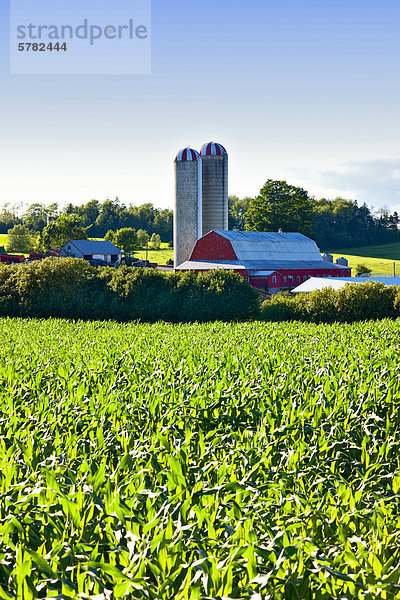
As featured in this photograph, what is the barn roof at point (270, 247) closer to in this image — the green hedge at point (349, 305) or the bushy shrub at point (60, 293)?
the bushy shrub at point (60, 293)

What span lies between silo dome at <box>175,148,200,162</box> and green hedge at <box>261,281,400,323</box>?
103 ft

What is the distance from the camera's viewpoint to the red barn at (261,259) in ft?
192

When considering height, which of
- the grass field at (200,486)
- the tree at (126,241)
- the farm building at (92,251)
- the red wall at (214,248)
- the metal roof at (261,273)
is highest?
the tree at (126,241)

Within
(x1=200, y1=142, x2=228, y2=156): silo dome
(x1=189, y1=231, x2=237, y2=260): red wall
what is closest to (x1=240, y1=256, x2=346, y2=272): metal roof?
(x1=189, y1=231, x2=237, y2=260): red wall

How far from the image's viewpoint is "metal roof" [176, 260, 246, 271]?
56375 millimetres

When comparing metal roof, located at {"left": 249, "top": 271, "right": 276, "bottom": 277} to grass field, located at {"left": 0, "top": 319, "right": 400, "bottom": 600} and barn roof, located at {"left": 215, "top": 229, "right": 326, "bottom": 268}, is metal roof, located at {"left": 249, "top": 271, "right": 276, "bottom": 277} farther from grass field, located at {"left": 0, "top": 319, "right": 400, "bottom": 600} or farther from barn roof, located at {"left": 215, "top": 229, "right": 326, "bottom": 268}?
grass field, located at {"left": 0, "top": 319, "right": 400, "bottom": 600}

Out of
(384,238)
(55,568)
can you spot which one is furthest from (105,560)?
(384,238)

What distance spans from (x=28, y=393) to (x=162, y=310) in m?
27.8

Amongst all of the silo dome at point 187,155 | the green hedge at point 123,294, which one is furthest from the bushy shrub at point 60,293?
the silo dome at point 187,155

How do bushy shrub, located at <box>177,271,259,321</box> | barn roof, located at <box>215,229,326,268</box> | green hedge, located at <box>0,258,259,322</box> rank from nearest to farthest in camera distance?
bushy shrub, located at <box>177,271,259,321</box>, green hedge, located at <box>0,258,259,322</box>, barn roof, located at <box>215,229,326,268</box>

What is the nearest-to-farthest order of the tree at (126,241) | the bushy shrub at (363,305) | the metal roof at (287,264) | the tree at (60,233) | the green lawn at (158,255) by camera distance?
the bushy shrub at (363,305) < the metal roof at (287,264) < the tree at (60,233) < the green lawn at (158,255) < the tree at (126,241)

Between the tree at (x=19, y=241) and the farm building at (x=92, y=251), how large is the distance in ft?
83.7

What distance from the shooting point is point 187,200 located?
6269cm

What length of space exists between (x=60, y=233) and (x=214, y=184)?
5073 centimetres
